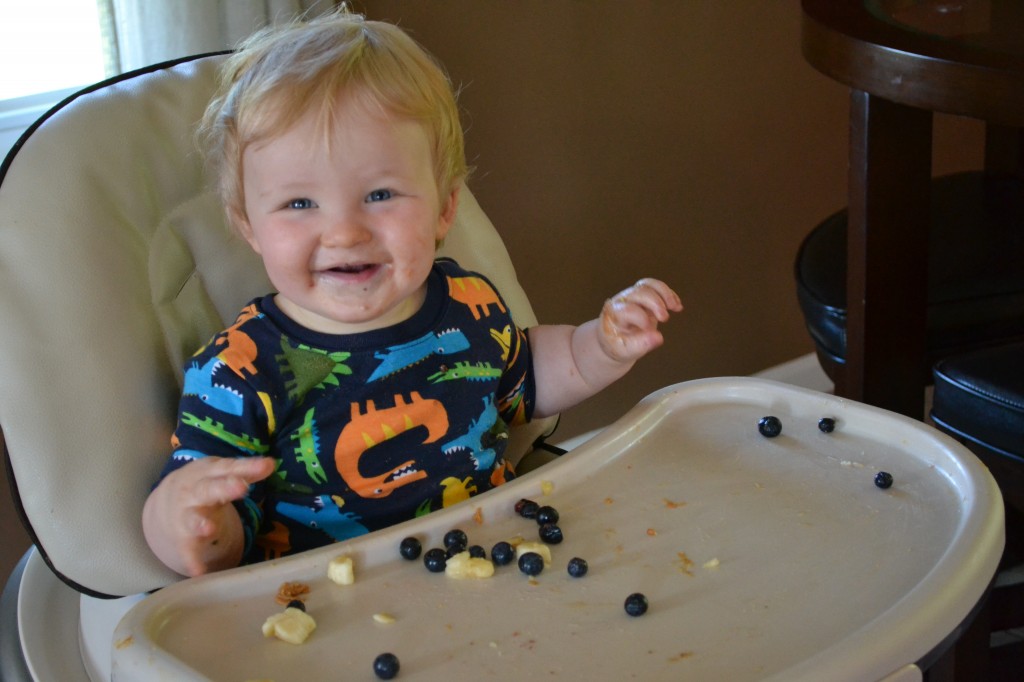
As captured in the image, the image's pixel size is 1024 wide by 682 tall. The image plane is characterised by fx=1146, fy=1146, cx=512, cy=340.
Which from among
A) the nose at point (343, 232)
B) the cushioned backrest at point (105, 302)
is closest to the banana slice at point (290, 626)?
the cushioned backrest at point (105, 302)

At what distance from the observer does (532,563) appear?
0.88 m

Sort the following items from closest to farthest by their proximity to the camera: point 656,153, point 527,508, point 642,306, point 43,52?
point 527,508 → point 642,306 → point 43,52 → point 656,153

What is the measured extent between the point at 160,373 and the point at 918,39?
0.86m

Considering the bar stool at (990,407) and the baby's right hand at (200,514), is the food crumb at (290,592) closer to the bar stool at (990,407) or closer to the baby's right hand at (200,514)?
the baby's right hand at (200,514)

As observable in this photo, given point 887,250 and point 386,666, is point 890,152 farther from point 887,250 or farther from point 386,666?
point 386,666

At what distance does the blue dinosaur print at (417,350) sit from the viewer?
1.07 m

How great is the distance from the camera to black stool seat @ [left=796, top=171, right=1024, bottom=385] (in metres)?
1.55

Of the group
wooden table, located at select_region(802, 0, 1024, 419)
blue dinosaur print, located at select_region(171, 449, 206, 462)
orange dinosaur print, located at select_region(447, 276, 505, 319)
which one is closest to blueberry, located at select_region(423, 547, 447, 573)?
blue dinosaur print, located at select_region(171, 449, 206, 462)

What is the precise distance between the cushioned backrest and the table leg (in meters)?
0.74

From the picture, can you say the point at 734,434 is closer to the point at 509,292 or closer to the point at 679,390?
the point at 679,390

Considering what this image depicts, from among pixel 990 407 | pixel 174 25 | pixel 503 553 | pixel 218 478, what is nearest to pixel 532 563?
pixel 503 553

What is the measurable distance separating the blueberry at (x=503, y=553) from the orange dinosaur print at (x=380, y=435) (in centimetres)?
19

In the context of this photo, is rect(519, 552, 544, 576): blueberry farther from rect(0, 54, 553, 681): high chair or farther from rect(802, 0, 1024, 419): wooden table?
rect(802, 0, 1024, 419): wooden table

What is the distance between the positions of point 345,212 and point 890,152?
28.8 inches
